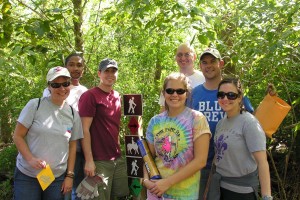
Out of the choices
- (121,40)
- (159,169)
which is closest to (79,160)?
(159,169)

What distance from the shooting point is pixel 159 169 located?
2662 mm

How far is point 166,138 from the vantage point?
2633 mm

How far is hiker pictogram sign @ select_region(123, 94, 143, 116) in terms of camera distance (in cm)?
394

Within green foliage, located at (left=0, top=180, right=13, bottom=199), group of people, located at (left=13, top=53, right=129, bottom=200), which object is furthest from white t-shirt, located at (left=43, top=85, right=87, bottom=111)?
green foliage, located at (left=0, top=180, right=13, bottom=199)

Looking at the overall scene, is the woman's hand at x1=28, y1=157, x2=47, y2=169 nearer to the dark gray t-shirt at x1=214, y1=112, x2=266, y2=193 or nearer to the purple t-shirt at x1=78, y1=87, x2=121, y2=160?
the purple t-shirt at x1=78, y1=87, x2=121, y2=160

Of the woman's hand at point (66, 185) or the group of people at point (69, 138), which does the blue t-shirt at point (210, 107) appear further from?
the woman's hand at point (66, 185)

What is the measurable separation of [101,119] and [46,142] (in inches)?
29.8

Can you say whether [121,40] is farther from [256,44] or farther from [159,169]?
[159,169]

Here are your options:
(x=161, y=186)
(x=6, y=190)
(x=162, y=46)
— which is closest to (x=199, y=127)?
(x=161, y=186)

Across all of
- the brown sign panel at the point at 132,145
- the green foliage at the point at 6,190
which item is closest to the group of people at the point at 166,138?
the brown sign panel at the point at 132,145

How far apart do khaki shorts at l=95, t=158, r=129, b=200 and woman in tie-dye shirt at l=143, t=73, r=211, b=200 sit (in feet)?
3.52

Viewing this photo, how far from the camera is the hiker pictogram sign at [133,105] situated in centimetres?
394

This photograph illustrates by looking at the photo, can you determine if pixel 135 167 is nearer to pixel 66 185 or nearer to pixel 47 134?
pixel 66 185

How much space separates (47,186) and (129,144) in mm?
1199
